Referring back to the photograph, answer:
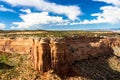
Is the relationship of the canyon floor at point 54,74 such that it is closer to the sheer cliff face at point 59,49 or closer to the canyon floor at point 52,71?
the canyon floor at point 52,71

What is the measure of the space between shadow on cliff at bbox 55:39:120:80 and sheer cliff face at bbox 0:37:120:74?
4.86 ft

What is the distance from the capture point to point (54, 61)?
100938 millimetres

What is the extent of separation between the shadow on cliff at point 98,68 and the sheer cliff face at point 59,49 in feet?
4.86

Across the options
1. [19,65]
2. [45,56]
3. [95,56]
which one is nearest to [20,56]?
[19,65]

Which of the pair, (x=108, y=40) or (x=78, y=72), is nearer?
(x=78, y=72)

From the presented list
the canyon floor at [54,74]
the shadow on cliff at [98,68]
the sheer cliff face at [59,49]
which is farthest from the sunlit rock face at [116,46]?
the canyon floor at [54,74]

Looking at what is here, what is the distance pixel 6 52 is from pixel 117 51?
5101 centimetres

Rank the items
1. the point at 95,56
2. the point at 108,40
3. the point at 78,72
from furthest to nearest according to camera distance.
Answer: the point at 108,40
the point at 95,56
the point at 78,72

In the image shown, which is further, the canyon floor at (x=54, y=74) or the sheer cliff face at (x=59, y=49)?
the canyon floor at (x=54, y=74)

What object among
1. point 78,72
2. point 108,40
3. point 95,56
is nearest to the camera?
point 78,72

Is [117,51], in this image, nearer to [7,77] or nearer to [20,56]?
[20,56]

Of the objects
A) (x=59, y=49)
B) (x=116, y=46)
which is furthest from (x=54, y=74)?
(x=116, y=46)

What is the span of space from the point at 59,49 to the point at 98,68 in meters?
26.0

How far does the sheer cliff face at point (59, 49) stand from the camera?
101 meters
